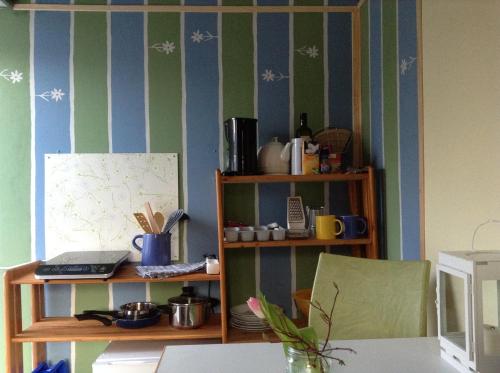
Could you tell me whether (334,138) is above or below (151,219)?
above

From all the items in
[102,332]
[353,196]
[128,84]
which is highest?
[128,84]

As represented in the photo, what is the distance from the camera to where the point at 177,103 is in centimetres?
232

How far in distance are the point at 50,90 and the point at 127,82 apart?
1.31ft

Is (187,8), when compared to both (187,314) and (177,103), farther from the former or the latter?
(187,314)

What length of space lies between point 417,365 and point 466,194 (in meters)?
0.60

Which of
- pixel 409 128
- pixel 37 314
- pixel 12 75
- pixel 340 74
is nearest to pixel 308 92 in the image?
pixel 340 74

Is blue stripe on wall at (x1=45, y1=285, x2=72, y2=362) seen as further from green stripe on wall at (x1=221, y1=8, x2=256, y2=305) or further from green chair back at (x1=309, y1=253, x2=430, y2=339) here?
green chair back at (x1=309, y1=253, x2=430, y2=339)

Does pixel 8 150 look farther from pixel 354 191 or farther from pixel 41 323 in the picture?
pixel 354 191

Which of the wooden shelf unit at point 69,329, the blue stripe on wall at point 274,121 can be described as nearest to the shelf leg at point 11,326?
the wooden shelf unit at point 69,329

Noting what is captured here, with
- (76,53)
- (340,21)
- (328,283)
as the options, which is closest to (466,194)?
(328,283)

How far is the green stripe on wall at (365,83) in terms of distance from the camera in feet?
7.31

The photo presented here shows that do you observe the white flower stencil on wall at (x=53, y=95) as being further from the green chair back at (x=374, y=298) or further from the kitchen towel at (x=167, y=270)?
the green chair back at (x=374, y=298)

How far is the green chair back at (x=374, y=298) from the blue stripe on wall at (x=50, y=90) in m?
1.52

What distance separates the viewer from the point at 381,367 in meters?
1.06
